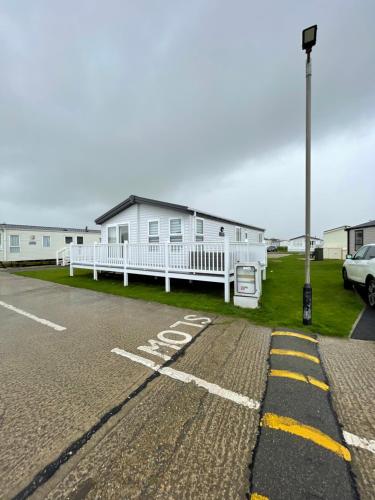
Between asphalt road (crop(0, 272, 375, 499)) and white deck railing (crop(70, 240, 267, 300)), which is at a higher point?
white deck railing (crop(70, 240, 267, 300))

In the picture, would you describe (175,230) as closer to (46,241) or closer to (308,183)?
(308,183)

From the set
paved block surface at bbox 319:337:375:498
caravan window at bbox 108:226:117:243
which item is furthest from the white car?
caravan window at bbox 108:226:117:243

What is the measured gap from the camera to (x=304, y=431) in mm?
2006

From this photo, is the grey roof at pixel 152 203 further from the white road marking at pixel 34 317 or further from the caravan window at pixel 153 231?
the white road marking at pixel 34 317

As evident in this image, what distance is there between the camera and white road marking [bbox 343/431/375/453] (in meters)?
1.86

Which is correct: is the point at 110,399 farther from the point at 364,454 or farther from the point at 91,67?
the point at 91,67

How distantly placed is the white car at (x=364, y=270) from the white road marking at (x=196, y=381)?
572 cm

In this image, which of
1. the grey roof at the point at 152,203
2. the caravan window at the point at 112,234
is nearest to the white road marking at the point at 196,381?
the grey roof at the point at 152,203

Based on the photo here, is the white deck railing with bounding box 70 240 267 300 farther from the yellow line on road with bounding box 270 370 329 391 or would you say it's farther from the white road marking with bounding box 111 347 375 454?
the white road marking with bounding box 111 347 375 454

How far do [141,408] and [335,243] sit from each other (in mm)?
34793

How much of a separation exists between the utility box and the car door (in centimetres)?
346

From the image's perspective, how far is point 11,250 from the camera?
2212cm

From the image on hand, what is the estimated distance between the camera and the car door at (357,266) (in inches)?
270

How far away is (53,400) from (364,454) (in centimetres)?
303
